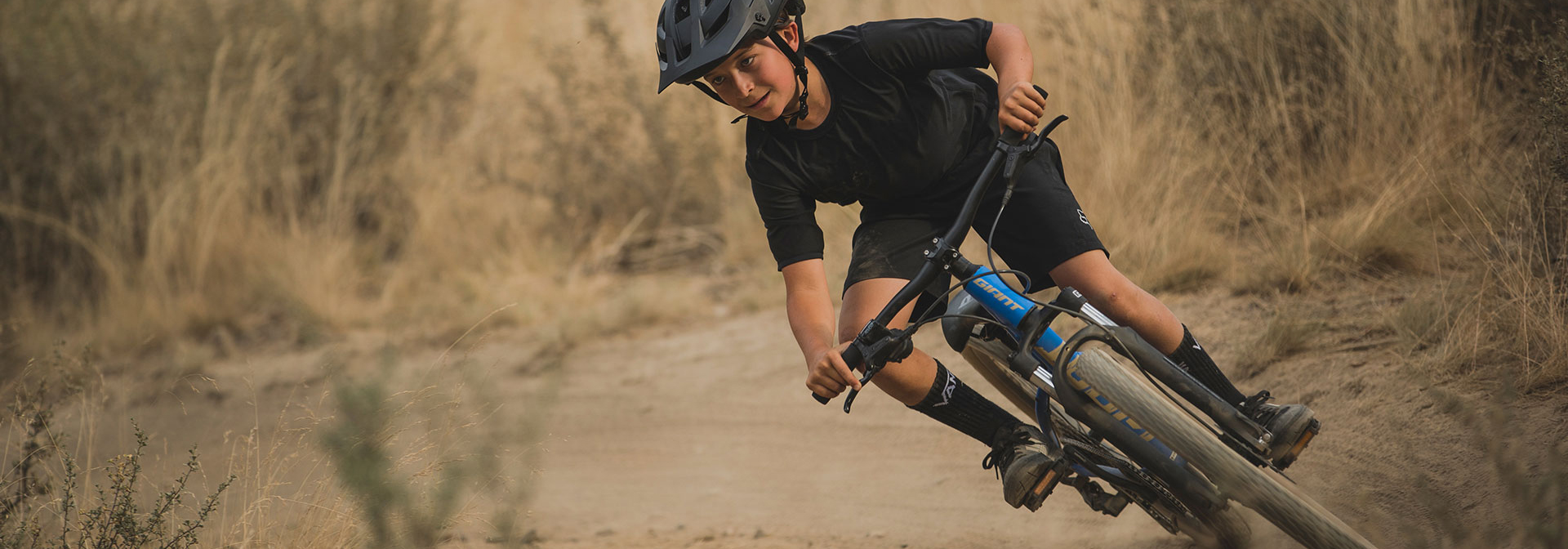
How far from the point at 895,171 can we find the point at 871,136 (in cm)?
12

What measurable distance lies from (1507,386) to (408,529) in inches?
113

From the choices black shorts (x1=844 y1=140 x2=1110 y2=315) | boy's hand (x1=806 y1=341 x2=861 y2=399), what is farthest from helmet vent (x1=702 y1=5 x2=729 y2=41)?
boy's hand (x1=806 y1=341 x2=861 y2=399)

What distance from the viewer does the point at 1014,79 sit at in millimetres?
2963

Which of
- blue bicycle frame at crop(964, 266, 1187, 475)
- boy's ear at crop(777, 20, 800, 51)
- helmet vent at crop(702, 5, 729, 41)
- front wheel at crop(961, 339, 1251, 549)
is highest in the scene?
helmet vent at crop(702, 5, 729, 41)

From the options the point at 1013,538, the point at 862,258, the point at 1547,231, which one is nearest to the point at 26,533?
the point at 862,258

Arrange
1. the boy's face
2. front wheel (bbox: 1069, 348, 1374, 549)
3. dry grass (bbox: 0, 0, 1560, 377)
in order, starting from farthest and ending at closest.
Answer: dry grass (bbox: 0, 0, 1560, 377) < the boy's face < front wheel (bbox: 1069, 348, 1374, 549)

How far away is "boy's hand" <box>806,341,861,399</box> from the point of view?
100 inches

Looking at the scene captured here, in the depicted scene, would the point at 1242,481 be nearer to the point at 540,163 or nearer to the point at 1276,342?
the point at 1276,342

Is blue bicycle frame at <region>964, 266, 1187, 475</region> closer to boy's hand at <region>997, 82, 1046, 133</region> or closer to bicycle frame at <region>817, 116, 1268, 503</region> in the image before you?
bicycle frame at <region>817, 116, 1268, 503</region>

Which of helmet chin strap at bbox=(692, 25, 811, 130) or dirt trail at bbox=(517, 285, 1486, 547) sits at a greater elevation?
helmet chin strap at bbox=(692, 25, 811, 130)

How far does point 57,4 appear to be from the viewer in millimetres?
8211

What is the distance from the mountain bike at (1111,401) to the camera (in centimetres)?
253

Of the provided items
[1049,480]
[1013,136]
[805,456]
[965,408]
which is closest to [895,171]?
[1013,136]

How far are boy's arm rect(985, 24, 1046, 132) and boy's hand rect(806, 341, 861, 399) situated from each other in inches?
27.8
